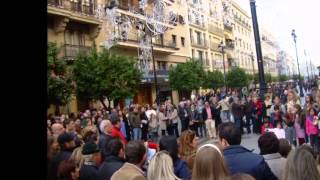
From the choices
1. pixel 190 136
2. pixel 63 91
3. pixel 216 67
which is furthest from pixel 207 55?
pixel 190 136

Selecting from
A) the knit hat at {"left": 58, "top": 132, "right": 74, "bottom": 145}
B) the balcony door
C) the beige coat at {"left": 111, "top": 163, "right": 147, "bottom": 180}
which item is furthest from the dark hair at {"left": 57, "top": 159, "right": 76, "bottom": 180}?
the balcony door

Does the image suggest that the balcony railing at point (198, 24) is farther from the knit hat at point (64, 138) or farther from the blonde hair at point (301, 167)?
the blonde hair at point (301, 167)

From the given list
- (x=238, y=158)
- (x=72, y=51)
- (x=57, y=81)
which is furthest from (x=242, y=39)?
(x=238, y=158)

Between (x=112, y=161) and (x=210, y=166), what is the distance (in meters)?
1.97

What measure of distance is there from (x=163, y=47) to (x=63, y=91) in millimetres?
17838

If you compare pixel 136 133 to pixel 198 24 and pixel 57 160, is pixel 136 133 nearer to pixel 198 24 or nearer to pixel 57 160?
pixel 57 160

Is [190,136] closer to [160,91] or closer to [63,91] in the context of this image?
[63,91]

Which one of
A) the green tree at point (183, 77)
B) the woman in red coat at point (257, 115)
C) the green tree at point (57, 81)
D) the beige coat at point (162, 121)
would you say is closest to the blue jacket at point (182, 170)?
the woman in red coat at point (257, 115)

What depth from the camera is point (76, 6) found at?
27.2 meters

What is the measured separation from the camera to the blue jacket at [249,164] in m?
3.60

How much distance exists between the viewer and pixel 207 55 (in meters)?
52.2

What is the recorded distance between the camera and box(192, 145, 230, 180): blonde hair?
2.84 m

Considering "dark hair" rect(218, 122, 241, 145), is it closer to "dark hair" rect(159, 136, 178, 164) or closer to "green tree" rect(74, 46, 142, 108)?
"dark hair" rect(159, 136, 178, 164)

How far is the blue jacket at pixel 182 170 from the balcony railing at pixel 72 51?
21715 millimetres
